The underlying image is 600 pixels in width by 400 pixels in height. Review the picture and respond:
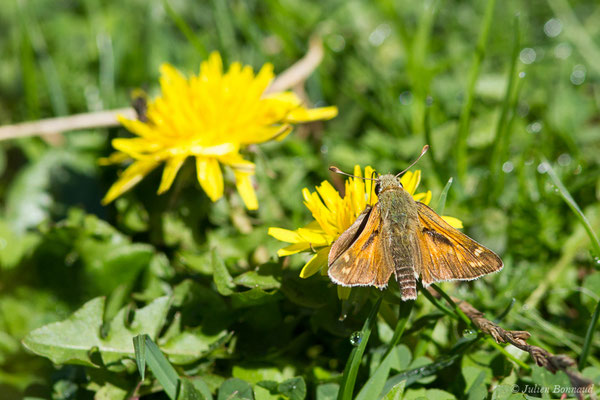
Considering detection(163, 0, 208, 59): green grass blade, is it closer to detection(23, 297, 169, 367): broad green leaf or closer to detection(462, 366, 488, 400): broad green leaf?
detection(23, 297, 169, 367): broad green leaf

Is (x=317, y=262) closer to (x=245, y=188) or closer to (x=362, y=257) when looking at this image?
(x=362, y=257)

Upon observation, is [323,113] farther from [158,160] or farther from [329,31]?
[329,31]

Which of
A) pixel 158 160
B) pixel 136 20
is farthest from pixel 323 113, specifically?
pixel 136 20

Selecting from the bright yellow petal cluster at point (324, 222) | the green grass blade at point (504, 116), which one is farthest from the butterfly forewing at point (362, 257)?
the green grass blade at point (504, 116)

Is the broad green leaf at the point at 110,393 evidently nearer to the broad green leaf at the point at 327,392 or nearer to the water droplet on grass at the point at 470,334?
the broad green leaf at the point at 327,392

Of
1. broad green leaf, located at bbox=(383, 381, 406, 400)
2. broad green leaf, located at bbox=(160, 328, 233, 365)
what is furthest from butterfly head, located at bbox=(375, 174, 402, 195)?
broad green leaf, located at bbox=(160, 328, 233, 365)

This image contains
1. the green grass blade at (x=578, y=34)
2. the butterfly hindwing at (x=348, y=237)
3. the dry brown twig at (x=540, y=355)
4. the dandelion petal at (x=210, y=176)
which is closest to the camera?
the dry brown twig at (x=540, y=355)
